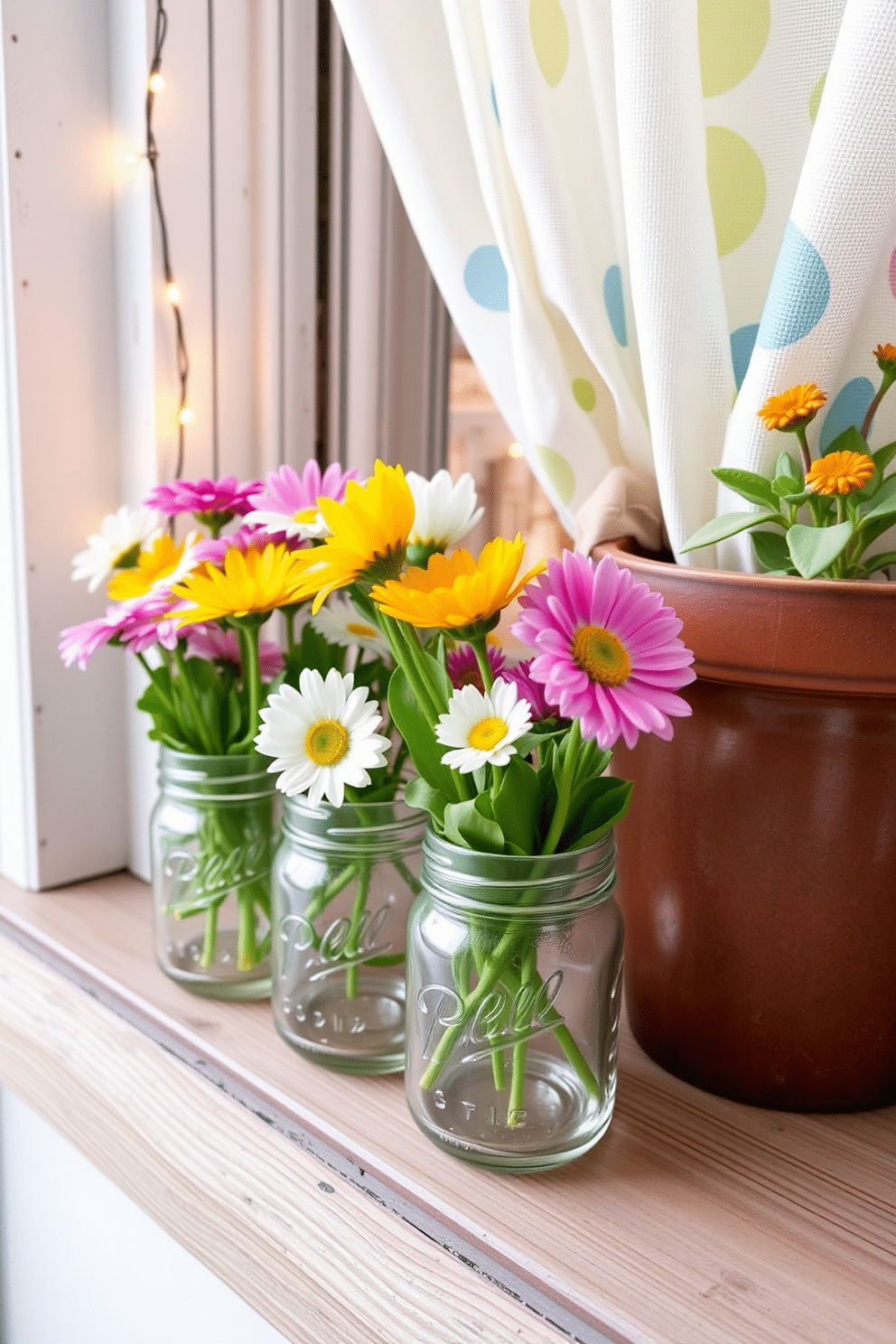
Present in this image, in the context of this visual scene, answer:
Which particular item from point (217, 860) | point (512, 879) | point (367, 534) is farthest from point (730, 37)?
point (217, 860)

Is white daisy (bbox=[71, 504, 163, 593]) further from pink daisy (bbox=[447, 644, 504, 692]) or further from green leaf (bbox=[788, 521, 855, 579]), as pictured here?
green leaf (bbox=[788, 521, 855, 579])

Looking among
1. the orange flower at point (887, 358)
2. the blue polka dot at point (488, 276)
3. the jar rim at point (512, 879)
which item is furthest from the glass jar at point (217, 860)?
the orange flower at point (887, 358)

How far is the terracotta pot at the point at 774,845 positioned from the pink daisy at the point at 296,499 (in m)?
0.16

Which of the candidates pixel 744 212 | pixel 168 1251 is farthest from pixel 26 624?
pixel 744 212

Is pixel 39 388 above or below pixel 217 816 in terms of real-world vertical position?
above

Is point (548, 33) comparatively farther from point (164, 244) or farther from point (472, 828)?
point (472, 828)

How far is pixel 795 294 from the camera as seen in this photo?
53 centimetres

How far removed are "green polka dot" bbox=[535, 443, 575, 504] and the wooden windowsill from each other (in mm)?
334

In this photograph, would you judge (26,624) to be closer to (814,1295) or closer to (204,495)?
(204,495)

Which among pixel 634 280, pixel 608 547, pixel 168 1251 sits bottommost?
pixel 168 1251

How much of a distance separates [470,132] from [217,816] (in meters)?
0.42

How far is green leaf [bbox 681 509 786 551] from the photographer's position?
20.3 inches

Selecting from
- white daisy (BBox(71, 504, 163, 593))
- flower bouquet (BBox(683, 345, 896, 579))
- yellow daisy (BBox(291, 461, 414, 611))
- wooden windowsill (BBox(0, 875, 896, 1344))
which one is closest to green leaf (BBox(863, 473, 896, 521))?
flower bouquet (BBox(683, 345, 896, 579))

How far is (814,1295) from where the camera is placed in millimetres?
485
